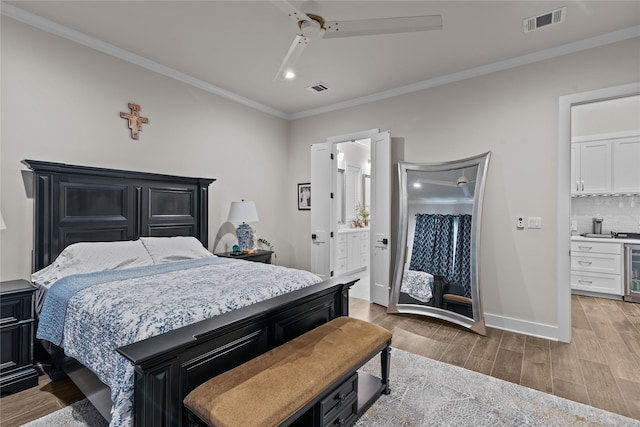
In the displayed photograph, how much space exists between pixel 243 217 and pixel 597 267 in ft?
17.1

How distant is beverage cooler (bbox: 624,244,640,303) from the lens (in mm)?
4422

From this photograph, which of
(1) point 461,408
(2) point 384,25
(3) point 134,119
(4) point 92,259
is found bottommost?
(1) point 461,408

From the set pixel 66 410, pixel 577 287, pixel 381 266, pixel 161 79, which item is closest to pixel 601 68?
pixel 381 266

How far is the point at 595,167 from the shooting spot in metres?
4.93

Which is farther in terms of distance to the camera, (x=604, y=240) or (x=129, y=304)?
(x=604, y=240)

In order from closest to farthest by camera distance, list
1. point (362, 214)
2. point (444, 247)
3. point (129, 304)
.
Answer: point (129, 304) → point (444, 247) → point (362, 214)

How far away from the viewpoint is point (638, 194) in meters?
4.71

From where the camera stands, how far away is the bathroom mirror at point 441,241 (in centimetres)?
344

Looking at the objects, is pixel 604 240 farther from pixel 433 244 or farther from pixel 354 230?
pixel 354 230

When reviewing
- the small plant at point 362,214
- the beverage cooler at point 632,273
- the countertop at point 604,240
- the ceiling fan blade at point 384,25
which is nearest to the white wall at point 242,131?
the ceiling fan blade at point 384,25

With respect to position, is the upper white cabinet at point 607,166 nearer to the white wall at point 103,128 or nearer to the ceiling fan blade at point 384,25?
the ceiling fan blade at point 384,25

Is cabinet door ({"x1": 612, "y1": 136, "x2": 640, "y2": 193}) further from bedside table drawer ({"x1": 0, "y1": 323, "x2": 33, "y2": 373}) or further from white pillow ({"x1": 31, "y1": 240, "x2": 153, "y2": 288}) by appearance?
bedside table drawer ({"x1": 0, "y1": 323, "x2": 33, "y2": 373})

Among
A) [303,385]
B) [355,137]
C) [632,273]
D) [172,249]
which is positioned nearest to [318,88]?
[355,137]

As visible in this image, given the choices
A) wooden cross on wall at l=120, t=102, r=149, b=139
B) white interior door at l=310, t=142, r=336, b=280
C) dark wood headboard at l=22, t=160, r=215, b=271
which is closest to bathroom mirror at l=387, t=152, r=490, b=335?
white interior door at l=310, t=142, r=336, b=280
